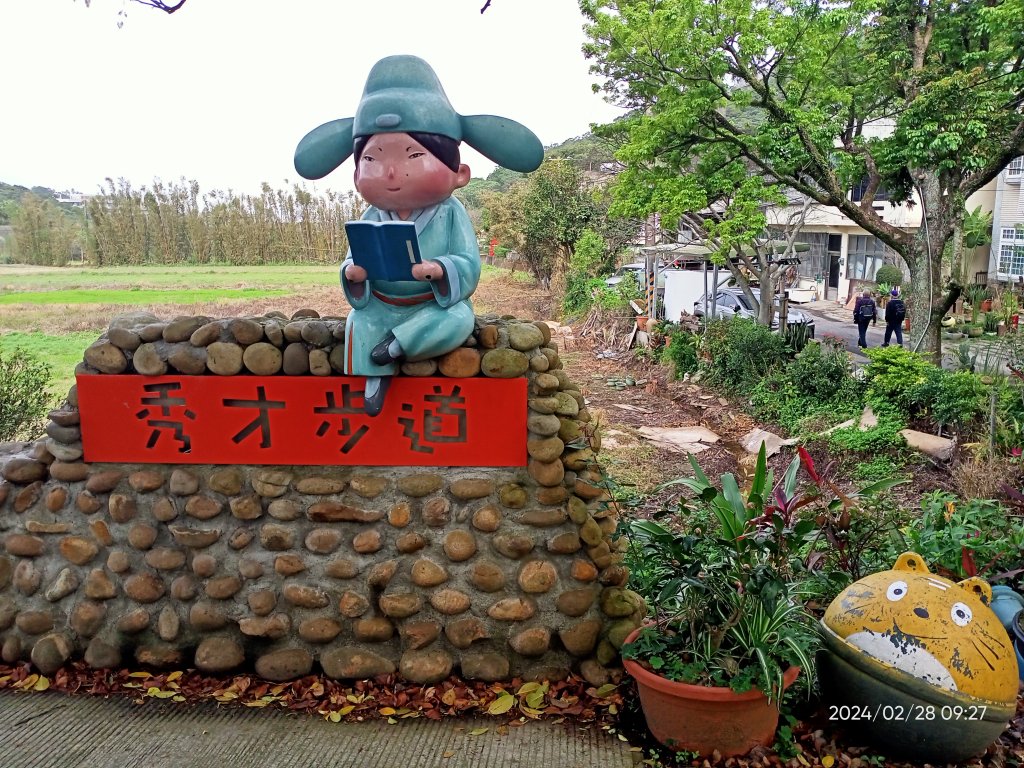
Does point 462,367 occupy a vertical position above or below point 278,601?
above

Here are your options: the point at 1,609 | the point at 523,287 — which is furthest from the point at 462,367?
the point at 523,287

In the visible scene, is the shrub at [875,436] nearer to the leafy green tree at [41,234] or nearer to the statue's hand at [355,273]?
the statue's hand at [355,273]

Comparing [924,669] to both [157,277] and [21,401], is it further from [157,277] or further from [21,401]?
[157,277]

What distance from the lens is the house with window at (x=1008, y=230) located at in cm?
2034

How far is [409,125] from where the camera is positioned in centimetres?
291

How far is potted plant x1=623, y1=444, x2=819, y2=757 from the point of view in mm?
2652

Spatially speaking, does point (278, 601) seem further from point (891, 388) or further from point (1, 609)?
point (891, 388)

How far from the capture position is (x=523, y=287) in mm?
24672

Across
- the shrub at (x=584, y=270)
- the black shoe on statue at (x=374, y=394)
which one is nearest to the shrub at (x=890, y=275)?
the shrub at (x=584, y=270)

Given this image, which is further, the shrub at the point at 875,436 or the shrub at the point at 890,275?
the shrub at the point at 890,275

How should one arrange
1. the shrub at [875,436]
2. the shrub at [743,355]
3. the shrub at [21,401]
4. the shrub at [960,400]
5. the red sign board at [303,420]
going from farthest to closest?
the shrub at [743,355]
the shrub at [875,436]
the shrub at [960,400]
the shrub at [21,401]
the red sign board at [303,420]

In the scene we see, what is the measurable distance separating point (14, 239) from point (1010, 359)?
1803cm

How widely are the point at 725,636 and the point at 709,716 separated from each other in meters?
0.29

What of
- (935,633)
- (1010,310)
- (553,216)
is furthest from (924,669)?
(553,216)
